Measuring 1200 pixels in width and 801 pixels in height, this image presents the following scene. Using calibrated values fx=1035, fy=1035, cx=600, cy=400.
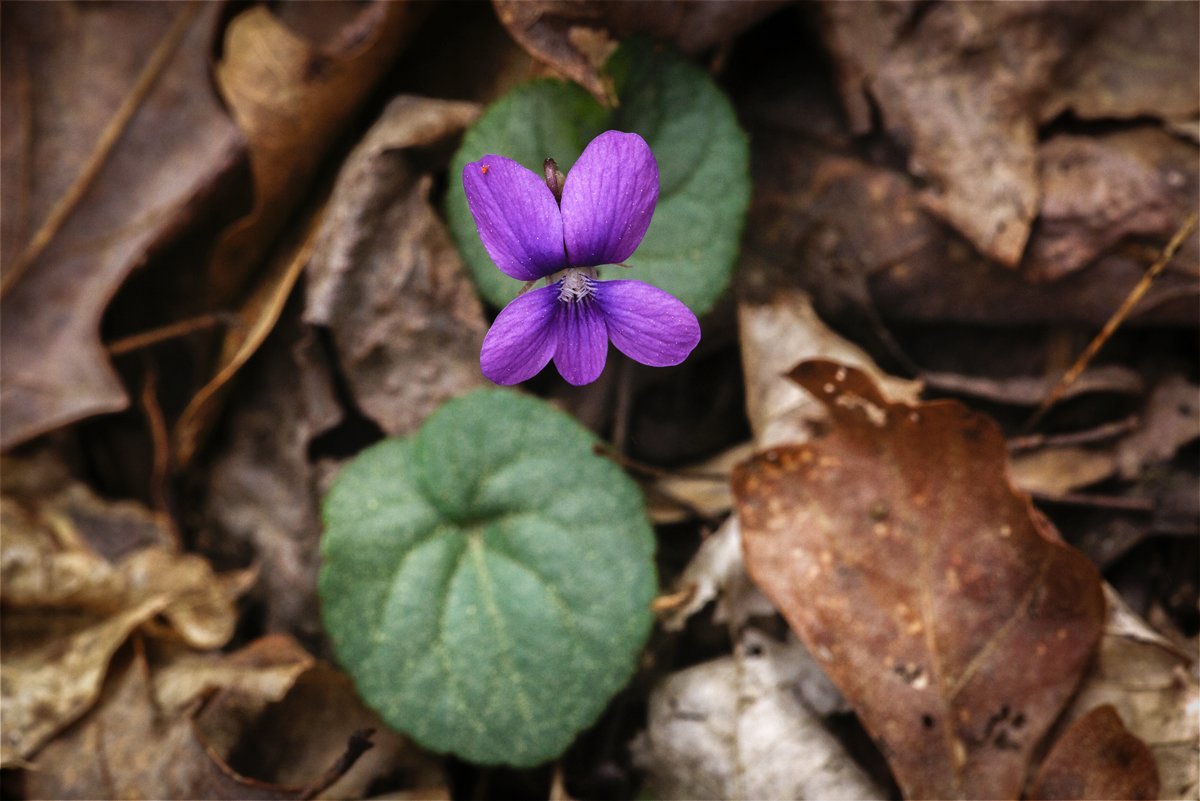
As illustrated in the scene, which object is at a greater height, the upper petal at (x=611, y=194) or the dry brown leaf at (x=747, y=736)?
the upper petal at (x=611, y=194)

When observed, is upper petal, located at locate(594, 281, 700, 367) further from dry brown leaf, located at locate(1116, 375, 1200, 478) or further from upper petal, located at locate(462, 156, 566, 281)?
dry brown leaf, located at locate(1116, 375, 1200, 478)

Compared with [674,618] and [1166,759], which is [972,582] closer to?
[1166,759]

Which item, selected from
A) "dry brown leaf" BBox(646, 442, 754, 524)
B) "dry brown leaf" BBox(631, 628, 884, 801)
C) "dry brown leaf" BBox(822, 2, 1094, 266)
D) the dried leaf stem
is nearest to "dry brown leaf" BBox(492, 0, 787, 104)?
"dry brown leaf" BBox(822, 2, 1094, 266)

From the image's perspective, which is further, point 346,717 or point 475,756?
point 346,717

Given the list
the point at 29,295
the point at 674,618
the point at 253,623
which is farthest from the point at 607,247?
the point at 29,295

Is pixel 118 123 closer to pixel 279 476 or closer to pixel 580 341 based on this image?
pixel 279 476

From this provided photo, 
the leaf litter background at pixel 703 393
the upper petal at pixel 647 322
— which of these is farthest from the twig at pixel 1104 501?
the upper petal at pixel 647 322

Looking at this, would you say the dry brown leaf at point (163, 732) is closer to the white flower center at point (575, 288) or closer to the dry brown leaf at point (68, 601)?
the dry brown leaf at point (68, 601)
